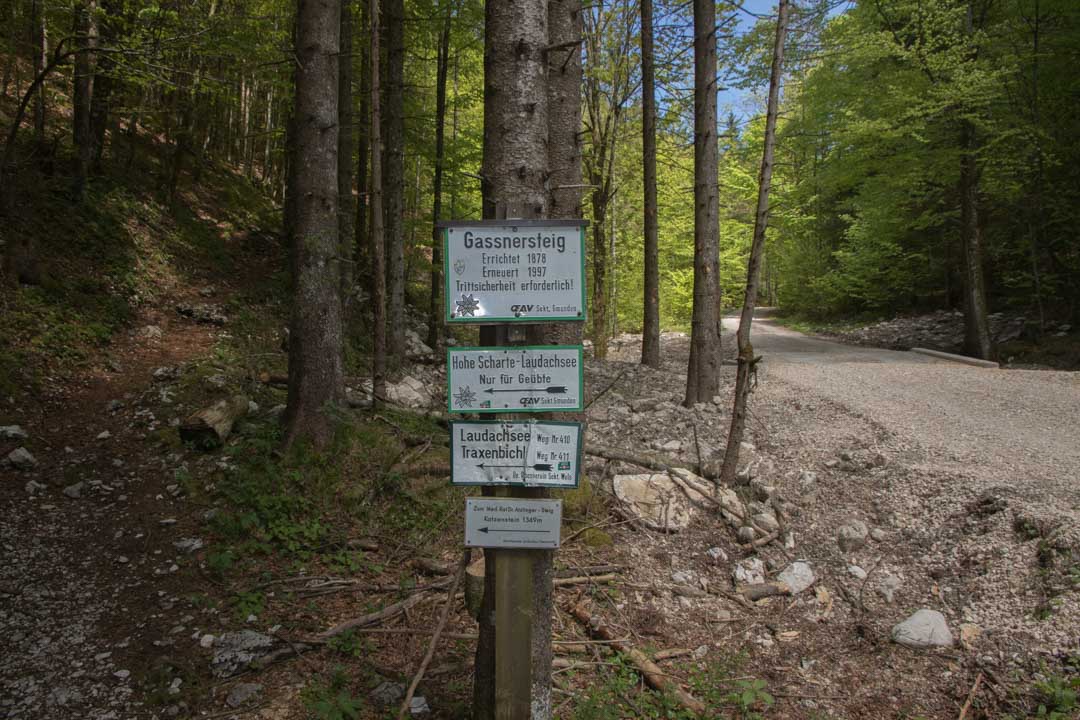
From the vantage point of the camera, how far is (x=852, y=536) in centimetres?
529

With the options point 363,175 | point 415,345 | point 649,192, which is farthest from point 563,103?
point 363,175

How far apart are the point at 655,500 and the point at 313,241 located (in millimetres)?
3996

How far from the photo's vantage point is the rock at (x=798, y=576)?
15.7 feet

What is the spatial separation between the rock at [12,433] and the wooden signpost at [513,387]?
592 centimetres

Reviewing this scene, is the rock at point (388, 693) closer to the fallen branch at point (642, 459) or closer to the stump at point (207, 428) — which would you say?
the fallen branch at point (642, 459)

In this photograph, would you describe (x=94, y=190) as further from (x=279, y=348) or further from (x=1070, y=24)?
(x=1070, y=24)

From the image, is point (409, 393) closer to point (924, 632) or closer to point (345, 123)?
point (345, 123)

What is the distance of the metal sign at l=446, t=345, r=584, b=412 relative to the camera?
8.16 ft

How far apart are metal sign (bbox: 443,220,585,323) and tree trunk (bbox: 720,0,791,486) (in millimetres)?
3240

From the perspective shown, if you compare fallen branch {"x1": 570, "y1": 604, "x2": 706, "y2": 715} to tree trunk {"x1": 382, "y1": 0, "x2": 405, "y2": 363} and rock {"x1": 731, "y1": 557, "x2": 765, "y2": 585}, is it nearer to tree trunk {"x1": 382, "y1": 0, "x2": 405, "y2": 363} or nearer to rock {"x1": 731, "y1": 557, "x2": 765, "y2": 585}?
rock {"x1": 731, "y1": 557, "x2": 765, "y2": 585}

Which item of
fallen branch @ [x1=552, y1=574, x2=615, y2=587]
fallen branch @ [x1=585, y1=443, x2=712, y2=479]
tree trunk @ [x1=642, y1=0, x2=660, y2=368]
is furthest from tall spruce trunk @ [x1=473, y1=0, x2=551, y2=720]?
tree trunk @ [x1=642, y1=0, x2=660, y2=368]

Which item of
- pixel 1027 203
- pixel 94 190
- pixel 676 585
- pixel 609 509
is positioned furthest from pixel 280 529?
pixel 1027 203

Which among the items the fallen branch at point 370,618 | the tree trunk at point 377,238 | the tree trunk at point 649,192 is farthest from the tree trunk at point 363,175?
the fallen branch at point 370,618

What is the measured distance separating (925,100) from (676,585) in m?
14.2
